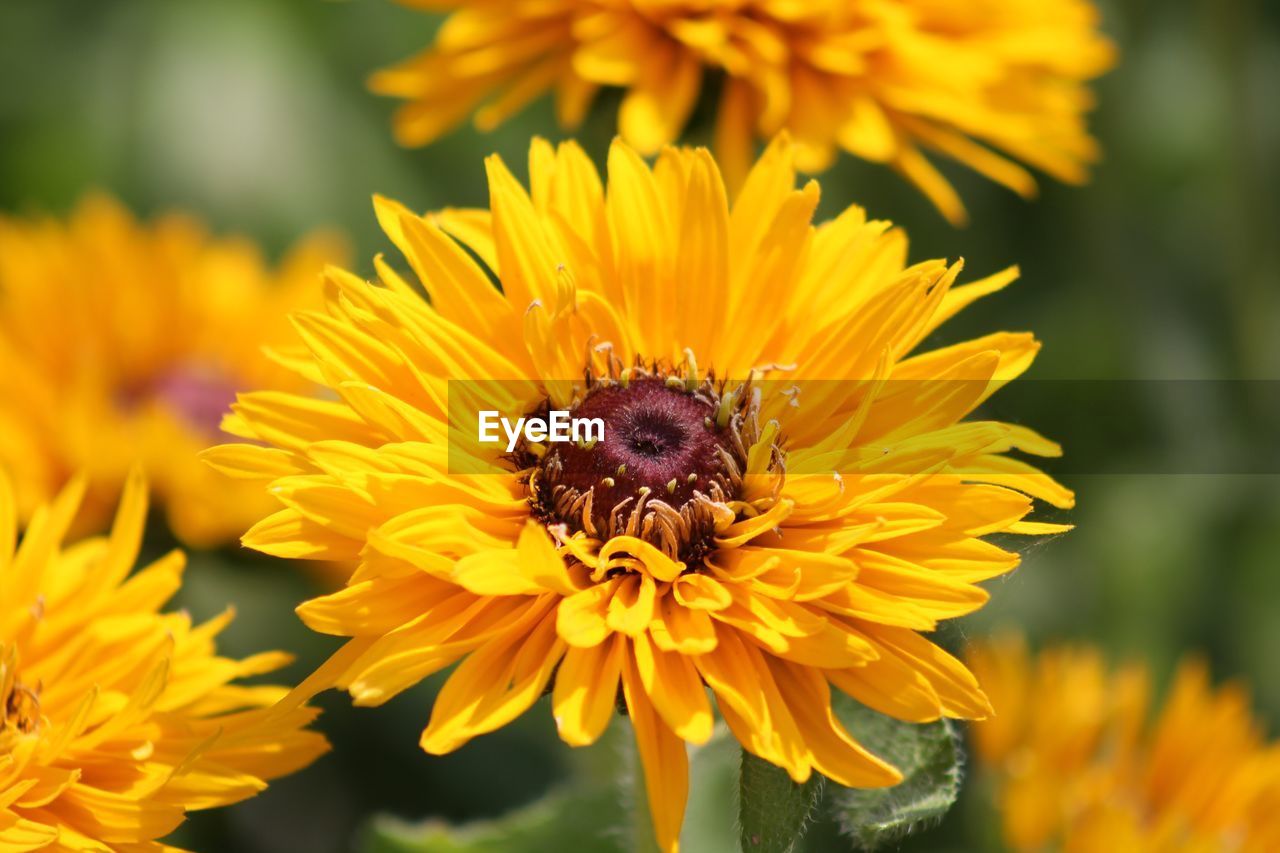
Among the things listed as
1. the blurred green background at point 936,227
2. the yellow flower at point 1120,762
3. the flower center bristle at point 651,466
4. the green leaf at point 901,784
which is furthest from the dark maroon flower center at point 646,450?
the yellow flower at point 1120,762

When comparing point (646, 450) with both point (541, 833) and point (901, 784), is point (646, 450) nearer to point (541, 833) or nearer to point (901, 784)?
point (901, 784)

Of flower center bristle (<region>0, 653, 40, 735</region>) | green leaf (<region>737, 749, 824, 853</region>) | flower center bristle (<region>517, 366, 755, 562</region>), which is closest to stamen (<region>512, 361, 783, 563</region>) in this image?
flower center bristle (<region>517, 366, 755, 562</region>)

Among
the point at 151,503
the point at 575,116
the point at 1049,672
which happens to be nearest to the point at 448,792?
the point at 151,503

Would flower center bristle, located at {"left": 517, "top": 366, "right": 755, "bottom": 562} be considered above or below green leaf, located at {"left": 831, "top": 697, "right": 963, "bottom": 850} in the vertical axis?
above

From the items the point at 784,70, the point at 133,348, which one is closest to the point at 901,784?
the point at 784,70

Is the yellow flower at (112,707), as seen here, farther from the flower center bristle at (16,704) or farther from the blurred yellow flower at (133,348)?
the blurred yellow flower at (133,348)

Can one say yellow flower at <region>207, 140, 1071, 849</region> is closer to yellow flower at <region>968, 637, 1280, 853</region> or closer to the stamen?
the stamen
